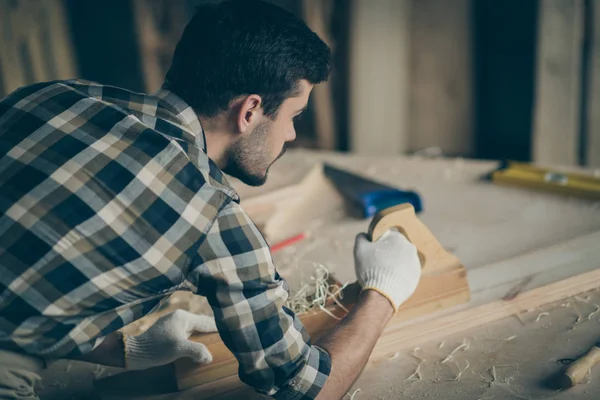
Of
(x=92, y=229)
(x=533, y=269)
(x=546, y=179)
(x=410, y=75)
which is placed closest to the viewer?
(x=92, y=229)

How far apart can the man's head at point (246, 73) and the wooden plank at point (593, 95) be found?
2633mm

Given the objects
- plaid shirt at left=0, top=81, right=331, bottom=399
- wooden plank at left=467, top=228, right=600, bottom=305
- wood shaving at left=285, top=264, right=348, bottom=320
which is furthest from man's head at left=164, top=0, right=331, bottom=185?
wooden plank at left=467, top=228, right=600, bottom=305

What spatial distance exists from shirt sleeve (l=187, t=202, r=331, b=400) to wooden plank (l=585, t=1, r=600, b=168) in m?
3.11

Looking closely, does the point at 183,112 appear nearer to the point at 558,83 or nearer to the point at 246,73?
the point at 246,73

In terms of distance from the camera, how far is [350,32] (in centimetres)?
422

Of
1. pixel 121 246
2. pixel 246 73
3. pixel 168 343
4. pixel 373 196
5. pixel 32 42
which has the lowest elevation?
pixel 168 343

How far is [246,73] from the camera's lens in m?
1.69

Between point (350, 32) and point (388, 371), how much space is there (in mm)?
2970

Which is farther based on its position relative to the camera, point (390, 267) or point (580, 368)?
point (390, 267)

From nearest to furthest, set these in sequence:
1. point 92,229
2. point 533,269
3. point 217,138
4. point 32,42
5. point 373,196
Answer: point 92,229 → point 217,138 → point 533,269 → point 373,196 → point 32,42

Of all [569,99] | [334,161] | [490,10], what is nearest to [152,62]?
[334,161]

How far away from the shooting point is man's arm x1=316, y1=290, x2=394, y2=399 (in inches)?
62.0

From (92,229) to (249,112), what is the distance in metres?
0.56

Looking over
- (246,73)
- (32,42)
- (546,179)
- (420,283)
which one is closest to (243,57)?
(246,73)
